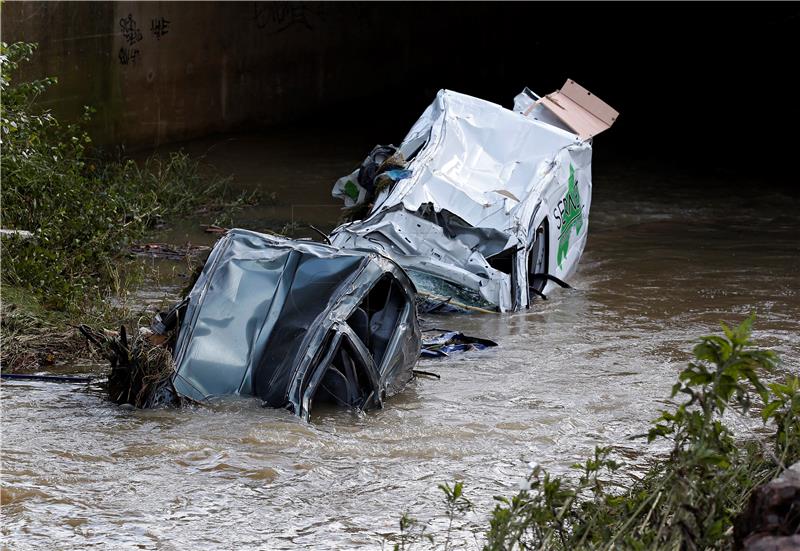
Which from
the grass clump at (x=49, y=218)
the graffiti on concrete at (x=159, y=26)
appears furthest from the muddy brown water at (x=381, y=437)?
the graffiti on concrete at (x=159, y=26)

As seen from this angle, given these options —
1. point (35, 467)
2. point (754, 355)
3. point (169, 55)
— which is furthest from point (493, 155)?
point (169, 55)

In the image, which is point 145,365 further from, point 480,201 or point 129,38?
point 129,38

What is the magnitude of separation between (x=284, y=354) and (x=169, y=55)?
10.9 meters

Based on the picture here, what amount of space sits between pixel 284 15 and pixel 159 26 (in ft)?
11.3

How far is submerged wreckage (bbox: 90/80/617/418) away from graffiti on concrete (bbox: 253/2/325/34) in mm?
8471

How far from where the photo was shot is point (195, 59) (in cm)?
→ 1719

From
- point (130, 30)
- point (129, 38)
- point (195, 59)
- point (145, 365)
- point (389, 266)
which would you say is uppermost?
point (130, 30)

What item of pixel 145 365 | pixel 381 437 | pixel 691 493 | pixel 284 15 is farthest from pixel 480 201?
pixel 284 15

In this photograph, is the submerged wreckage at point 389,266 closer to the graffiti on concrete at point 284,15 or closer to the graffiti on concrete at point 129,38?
the graffiti on concrete at point 129,38

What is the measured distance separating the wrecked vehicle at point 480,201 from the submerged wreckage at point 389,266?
1 cm

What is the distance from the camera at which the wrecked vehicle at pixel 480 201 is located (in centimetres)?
927

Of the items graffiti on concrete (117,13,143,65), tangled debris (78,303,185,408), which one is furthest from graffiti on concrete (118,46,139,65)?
tangled debris (78,303,185,408)

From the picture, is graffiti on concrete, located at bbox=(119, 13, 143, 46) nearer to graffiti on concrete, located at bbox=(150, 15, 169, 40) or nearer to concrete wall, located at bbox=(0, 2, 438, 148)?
concrete wall, located at bbox=(0, 2, 438, 148)

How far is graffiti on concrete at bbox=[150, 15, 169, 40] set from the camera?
16203 millimetres
